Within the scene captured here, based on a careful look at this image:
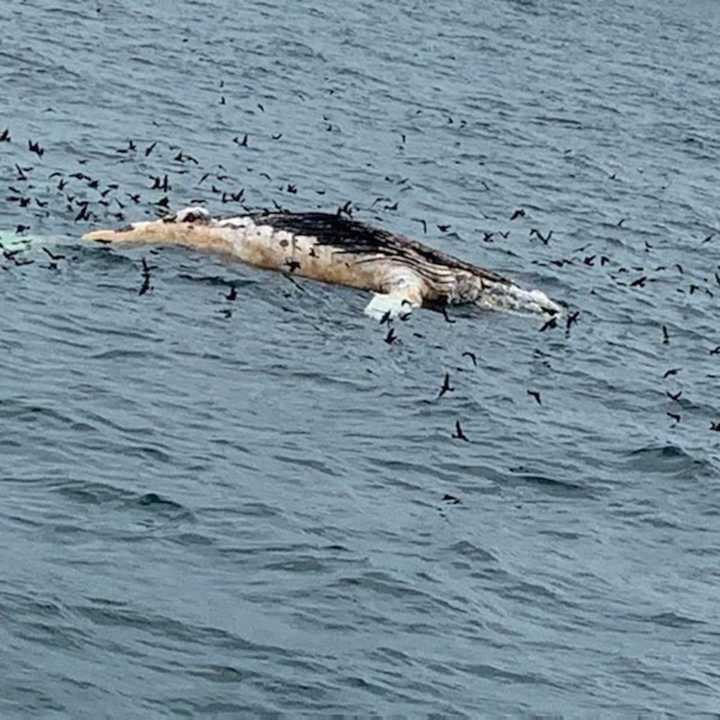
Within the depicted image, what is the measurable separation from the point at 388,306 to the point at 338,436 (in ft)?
15.9

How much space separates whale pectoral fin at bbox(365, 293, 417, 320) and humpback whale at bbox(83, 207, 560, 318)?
0.11 m

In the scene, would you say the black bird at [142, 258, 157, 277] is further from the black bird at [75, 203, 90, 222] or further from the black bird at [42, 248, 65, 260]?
the black bird at [75, 203, 90, 222]

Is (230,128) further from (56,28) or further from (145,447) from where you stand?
(145,447)

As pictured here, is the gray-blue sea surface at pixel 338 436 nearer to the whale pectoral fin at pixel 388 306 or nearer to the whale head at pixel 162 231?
the whale pectoral fin at pixel 388 306

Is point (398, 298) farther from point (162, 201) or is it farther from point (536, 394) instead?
point (162, 201)

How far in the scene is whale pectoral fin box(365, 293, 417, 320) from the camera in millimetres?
25438

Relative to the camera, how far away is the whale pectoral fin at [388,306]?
25.4 m

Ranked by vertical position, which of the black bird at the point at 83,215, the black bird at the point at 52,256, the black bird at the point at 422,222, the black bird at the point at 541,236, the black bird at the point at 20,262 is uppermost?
the black bird at the point at 541,236

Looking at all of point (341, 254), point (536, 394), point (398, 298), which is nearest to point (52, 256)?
point (341, 254)

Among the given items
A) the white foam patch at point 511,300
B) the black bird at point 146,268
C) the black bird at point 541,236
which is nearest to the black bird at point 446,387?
the white foam patch at point 511,300

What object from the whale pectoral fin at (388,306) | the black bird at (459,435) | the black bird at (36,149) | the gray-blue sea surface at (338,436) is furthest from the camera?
the black bird at (36,149)

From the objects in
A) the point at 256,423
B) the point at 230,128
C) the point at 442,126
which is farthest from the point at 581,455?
the point at 442,126

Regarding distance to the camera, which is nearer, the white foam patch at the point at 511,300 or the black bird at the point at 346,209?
the white foam patch at the point at 511,300

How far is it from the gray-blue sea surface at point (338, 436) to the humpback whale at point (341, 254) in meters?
0.40
